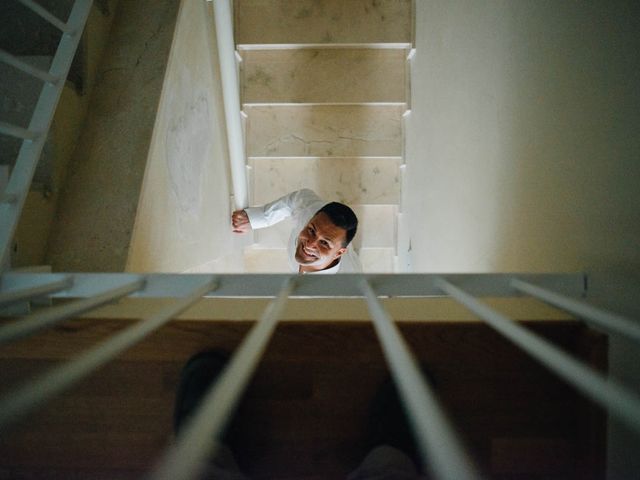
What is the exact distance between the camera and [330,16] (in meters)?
2.72

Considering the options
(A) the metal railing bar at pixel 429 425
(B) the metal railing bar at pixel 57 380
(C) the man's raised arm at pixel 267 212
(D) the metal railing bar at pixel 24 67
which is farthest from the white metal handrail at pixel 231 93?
(A) the metal railing bar at pixel 429 425

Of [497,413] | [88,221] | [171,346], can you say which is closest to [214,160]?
[88,221]

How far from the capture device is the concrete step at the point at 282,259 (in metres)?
3.55

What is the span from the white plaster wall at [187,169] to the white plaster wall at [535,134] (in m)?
1.23

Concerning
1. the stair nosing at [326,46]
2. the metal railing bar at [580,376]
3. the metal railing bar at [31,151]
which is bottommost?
the metal railing bar at [580,376]

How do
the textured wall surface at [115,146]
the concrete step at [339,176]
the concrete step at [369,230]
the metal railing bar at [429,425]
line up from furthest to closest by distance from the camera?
the concrete step at [369,230], the concrete step at [339,176], the textured wall surface at [115,146], the metal railing bar at [429,425]

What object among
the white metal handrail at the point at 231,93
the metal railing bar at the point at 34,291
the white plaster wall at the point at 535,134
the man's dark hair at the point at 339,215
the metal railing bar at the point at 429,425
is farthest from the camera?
the man's dark hair at the point at 339,215

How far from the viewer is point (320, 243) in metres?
2.42

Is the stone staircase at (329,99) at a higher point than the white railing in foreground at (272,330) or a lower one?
higher

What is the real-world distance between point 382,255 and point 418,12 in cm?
191

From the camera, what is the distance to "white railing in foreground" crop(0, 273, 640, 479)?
14.2 inches

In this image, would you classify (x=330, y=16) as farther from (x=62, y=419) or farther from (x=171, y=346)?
(x=62, y=419)

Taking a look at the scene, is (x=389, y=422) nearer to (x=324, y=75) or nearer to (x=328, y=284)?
(x=328, y=284)

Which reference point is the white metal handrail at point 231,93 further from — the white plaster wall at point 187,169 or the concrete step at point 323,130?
the concrete step at point 323,130
